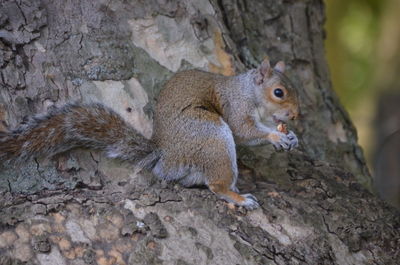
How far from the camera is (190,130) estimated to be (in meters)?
2.30

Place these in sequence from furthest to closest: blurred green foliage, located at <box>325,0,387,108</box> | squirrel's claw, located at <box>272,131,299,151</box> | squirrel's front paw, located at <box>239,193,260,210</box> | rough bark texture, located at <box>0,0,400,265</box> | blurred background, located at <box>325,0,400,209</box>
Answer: blurred green foliage, located at <box>325,0,387,108</box> → blurred background, located at <box>325,0,400,209</box> → squirrel's claw, located at <box>272,131,299,151</box> → squirrel's front paw, located at <box>239,193,260,210</box> → rough bark texture, located at <box>0,0,400,265</box>

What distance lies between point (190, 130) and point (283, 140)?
40 cm

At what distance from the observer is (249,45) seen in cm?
290

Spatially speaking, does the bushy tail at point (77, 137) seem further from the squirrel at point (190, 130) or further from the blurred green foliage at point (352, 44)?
the blurred green foliage at point (352, 44)

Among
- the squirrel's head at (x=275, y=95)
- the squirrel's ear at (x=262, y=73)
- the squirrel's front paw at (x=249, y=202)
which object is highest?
the squirrel's ear at (x=262, y=73)

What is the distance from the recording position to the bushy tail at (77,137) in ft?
6.83

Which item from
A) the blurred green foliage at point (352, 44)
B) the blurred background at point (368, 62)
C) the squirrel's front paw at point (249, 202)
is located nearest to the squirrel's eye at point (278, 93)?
the squirrel's front paw at point (249, 202)

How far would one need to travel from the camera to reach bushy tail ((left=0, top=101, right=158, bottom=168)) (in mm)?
2082

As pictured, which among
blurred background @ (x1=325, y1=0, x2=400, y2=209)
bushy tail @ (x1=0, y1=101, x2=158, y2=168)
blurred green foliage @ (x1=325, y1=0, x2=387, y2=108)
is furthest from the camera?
blurred green foliage @ (x1=325, y1=0, x2=387, y2=108)

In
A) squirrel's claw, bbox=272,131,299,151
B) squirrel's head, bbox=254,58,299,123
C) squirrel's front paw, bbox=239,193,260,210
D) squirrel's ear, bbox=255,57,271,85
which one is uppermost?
squirrel's ear, bbox=255,57,271,85

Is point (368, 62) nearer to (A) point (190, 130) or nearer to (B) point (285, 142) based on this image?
(B) point (285, 142)

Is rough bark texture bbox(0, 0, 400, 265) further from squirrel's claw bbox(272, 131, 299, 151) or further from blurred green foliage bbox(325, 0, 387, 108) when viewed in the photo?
blurred green foliage bbox(325, 0, 387, 108)

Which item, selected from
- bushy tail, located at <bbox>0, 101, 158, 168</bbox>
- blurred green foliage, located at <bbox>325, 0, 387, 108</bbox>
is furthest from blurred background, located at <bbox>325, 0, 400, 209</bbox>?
bushy tail, located at <bbox>0, 101, 158, 168</bbox>

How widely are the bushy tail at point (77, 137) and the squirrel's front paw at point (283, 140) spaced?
0.50 m
